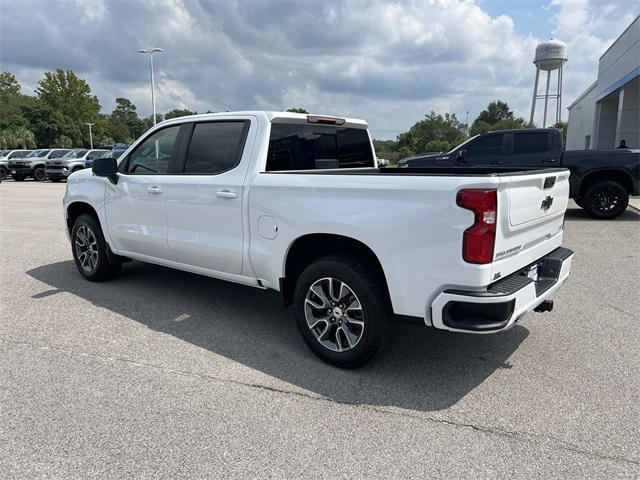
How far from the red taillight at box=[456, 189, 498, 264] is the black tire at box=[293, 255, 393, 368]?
0.72 m

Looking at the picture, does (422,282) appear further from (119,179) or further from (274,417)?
(119,179)

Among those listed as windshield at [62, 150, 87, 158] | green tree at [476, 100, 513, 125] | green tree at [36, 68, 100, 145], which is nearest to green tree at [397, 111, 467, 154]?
green tree at [476, 100, 513, 125]

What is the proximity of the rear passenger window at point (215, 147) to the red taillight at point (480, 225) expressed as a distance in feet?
6.95

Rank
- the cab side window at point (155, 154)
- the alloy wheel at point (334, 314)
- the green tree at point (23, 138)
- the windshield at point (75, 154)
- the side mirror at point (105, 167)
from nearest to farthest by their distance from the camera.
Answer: the alloy wheel at point (334, 314), the cab side window at point (155, 154), the side mirror at point (105, 167), the windshield at point (75, 154), the green tree at point (23, 138)

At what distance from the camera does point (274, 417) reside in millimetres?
A: 3043

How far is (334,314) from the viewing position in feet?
12.0

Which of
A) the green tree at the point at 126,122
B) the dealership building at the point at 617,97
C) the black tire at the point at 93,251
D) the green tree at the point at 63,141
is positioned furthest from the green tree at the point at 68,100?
the black tire at the point at 93,251

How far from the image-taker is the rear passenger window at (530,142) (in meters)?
10.7

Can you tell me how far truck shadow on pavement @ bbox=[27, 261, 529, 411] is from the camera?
341 cm

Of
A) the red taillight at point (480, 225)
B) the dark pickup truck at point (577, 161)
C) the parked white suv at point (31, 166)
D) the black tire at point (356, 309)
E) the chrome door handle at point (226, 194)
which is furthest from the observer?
the parked white suv at point (31, 166)

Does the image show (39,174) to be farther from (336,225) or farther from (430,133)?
(430,133)

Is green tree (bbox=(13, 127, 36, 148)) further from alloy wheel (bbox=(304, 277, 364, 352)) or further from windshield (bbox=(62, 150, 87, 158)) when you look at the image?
alloy wheel (bbox=(304, 277, 364, 352))

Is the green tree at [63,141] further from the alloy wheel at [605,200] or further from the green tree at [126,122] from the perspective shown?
the alloy wheel at [605,200]

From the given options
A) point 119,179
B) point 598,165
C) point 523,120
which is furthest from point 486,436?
point 523,120
